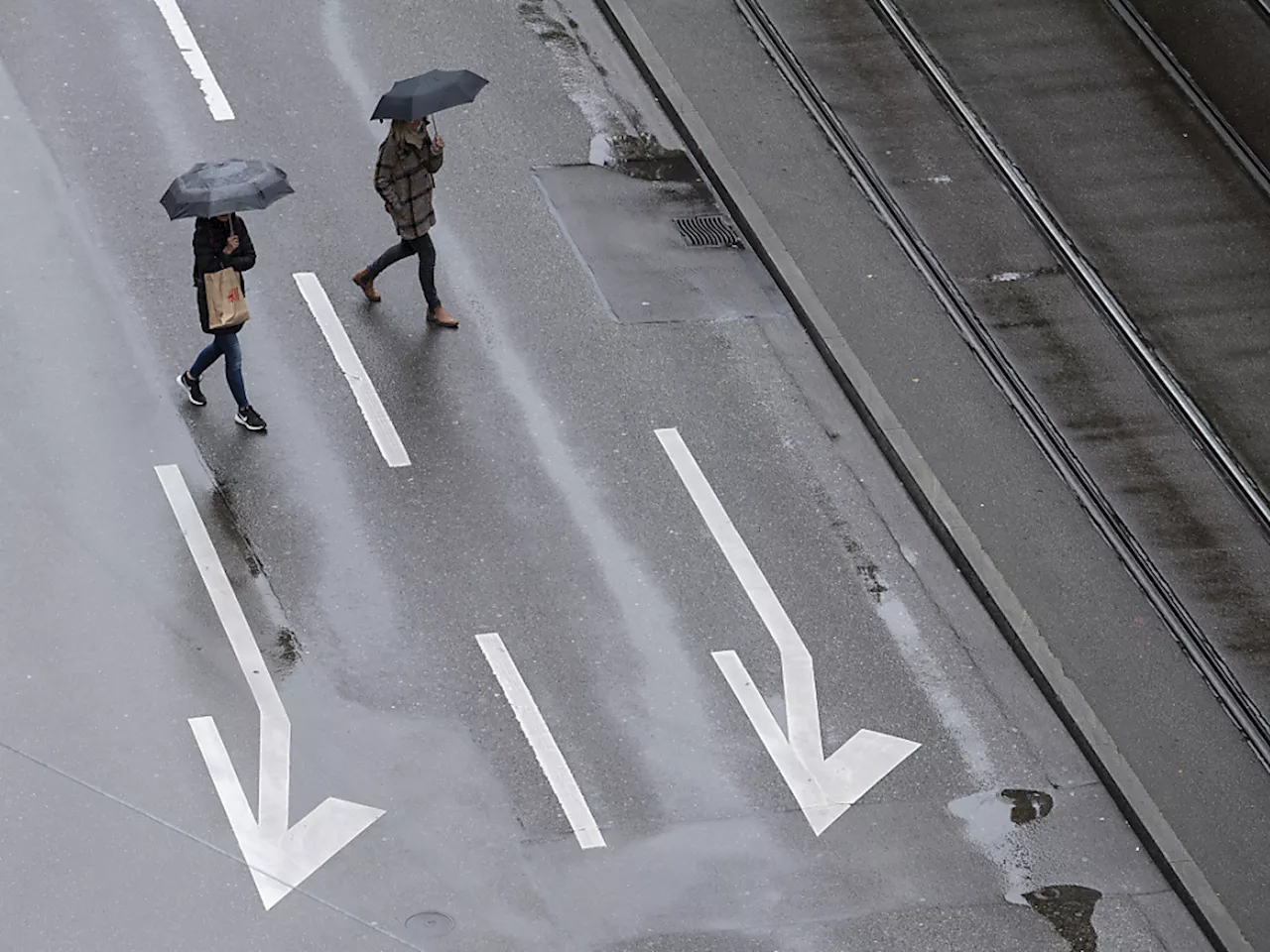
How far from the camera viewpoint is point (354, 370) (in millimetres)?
13930

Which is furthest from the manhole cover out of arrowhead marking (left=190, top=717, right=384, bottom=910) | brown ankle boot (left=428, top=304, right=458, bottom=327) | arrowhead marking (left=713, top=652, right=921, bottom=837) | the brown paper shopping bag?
brown ankle boot (left=428, top=304, right=458, bottom=327)

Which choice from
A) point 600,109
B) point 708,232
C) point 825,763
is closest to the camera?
point 825,763

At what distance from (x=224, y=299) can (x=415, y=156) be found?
179cm

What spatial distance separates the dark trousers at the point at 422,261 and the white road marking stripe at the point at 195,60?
2.39 metres

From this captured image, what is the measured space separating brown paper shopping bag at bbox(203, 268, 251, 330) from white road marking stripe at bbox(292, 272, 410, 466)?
1.18m

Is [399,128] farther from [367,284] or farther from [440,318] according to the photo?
[440,318]

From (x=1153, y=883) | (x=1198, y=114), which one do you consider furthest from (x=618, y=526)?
(x=1198, y=114)

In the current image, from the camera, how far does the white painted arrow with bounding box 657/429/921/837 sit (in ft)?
38.5

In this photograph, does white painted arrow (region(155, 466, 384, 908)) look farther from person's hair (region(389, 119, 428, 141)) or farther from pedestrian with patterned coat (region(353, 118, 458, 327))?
person's hair (region(389, 119, 428, 141))

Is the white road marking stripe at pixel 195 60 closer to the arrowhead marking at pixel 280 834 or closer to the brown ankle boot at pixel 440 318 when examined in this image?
the brown ankle boot at pixel 440 318

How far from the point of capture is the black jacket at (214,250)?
12.7 metres

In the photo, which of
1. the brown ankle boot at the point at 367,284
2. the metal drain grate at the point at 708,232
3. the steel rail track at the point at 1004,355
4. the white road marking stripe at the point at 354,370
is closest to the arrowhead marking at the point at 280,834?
the white road marking stripe at the point at 354,370

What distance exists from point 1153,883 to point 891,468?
354 cm

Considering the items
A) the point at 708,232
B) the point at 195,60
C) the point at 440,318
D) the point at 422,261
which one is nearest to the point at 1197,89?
the point at 708,232
